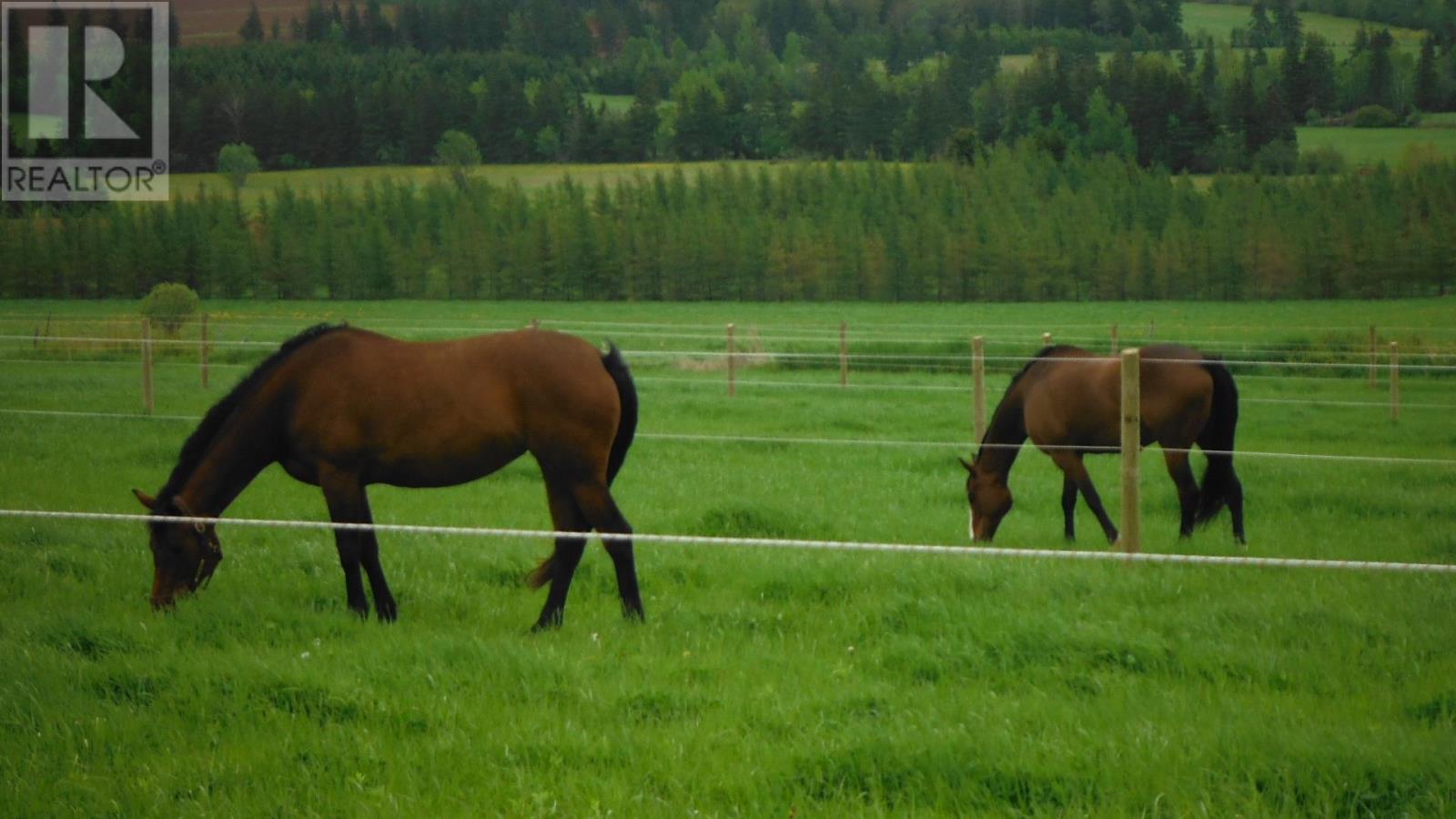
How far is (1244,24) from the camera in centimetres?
17162

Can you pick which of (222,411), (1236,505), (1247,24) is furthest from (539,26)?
(222,411)

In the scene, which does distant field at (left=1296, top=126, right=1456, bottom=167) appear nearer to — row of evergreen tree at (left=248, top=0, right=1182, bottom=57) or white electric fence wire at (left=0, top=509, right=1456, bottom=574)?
row of evergreen tree at (left=248, top=0, right=1182, bottom=57)

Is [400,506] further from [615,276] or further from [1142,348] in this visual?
[615,276]

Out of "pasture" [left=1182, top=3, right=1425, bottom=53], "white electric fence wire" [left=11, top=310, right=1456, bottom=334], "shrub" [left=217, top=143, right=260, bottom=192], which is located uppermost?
"pasture" [left=1182, top=3, right=1425, bottom=53]

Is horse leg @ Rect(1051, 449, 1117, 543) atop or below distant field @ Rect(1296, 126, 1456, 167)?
below

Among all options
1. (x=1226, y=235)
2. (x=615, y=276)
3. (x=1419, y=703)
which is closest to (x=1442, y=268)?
(x=1226, y=235)

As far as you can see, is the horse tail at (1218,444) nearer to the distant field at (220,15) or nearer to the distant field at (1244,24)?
the distant field at (1244,24)

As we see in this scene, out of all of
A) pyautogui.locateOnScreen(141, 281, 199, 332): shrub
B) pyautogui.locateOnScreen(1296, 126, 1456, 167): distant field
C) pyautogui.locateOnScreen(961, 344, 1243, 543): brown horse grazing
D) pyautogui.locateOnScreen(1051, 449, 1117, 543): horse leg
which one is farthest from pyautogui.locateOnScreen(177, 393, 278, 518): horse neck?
pyautogui.locateOnScreen(1296, 126, 1456, 167): distant field

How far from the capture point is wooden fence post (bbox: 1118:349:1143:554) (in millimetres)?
8328

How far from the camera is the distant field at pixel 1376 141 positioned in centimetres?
10094

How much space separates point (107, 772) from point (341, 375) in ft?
9.83

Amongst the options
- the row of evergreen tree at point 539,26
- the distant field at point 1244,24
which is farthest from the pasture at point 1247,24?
the row of evergreen tree at point 539,26

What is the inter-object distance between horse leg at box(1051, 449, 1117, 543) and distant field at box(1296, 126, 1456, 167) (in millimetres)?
97985

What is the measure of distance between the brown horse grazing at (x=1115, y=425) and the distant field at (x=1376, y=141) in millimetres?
97458
